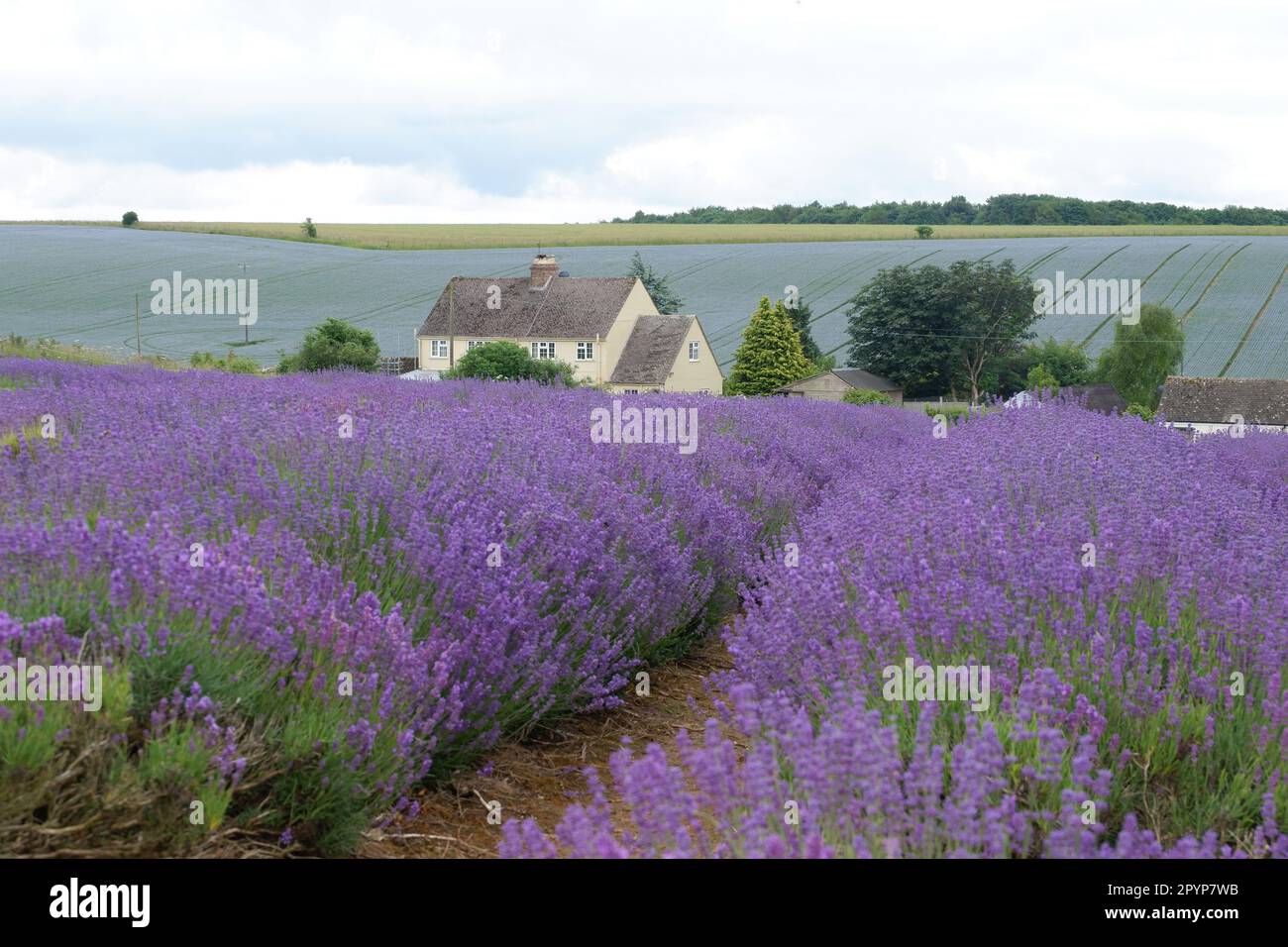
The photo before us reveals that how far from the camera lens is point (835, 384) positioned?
48.6 metres

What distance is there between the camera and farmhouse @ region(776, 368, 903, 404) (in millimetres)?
46406

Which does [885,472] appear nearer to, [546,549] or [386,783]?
[546,549]

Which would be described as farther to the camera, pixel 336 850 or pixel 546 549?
pixel 546 549

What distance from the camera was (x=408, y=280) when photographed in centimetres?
6412

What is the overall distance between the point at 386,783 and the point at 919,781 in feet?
4.94

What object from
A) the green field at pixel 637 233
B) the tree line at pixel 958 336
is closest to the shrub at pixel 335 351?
the tree line at pixel 958 336

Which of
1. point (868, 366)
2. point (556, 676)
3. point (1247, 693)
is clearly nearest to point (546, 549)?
point (556, 676)

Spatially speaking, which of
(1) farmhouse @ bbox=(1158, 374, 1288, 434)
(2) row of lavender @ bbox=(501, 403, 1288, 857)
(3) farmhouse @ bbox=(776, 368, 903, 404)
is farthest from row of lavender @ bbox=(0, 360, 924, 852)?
(1) farmhouse @ bbox=(1158, 374, 1288, 434)

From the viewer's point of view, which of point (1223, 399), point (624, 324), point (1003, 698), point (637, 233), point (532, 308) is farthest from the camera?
point (637, 233)

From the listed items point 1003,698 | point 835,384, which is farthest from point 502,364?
point 1003,698

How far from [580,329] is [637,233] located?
129ft

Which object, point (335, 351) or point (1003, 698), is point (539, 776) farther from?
point (335, 351)

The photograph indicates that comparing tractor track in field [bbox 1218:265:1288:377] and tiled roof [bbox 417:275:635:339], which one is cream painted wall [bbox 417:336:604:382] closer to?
tiled roof [bbox 417:275:635:339]

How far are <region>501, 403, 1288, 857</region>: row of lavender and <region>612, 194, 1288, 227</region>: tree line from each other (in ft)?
295
